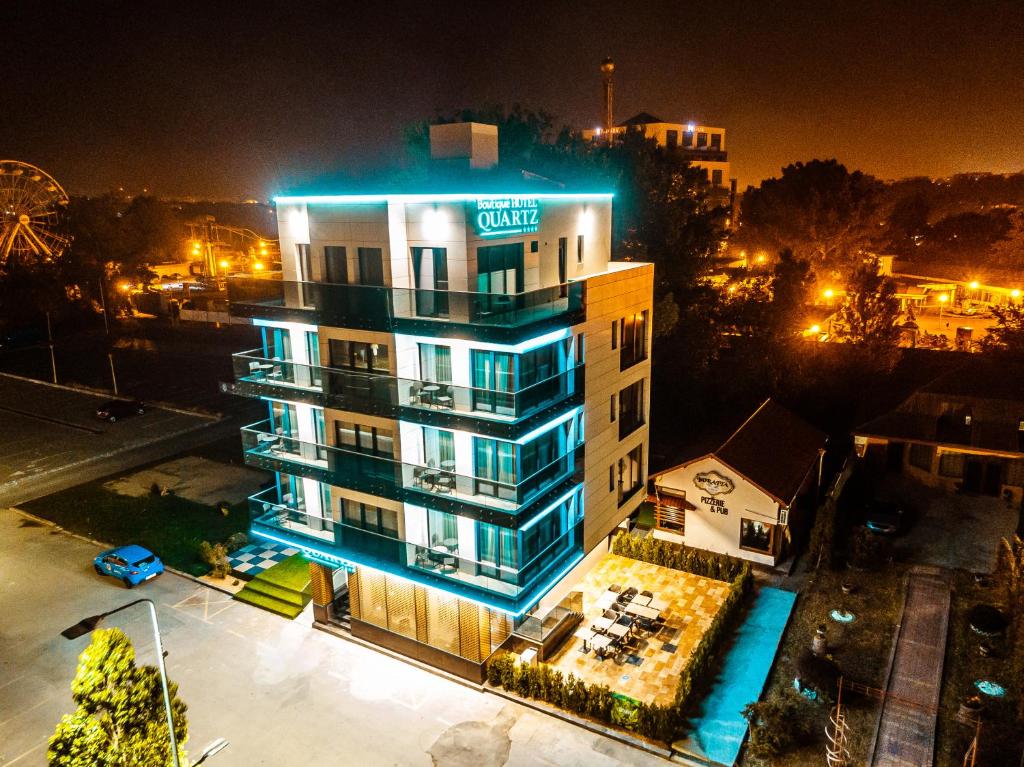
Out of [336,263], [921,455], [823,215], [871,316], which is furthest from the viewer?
[823,215]

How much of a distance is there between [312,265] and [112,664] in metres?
13.1

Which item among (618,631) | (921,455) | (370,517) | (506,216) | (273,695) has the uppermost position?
(506,216)

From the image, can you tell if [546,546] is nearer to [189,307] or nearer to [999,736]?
[999,736]

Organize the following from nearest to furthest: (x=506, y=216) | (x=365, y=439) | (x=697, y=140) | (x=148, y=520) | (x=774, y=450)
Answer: (x=506, y=216), (x=365, y=439), (x=774, y=450), (x=148, y=520), (x=697, y=140)

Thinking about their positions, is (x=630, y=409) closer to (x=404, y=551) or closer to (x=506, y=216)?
(x=506, y=216)

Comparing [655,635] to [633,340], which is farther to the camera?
[633,340]

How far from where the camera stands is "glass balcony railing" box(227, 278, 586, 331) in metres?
19.6

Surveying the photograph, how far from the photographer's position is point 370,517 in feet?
75.8

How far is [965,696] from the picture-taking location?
67.7 ft

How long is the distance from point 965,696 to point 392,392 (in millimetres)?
19534

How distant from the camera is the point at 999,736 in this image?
1898 cm

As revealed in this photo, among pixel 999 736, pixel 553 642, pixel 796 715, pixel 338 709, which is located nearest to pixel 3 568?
pixel 338 709

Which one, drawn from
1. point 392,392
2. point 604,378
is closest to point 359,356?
point 392,392

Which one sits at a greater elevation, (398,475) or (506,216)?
(506,216)
